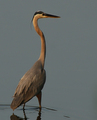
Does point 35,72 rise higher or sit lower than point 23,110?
higher

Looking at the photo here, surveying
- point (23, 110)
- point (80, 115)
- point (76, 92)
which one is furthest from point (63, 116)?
point (76, 92)

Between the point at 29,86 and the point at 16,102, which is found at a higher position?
the point at 29,86

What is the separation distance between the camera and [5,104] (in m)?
8.09

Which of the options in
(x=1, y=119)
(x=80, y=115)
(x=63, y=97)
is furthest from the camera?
(x=63, y=97)

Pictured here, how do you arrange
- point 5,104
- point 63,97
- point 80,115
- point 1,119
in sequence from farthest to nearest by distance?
point 63,97, point 5,104, point 80,115, point 1,119

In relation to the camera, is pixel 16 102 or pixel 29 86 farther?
pixel 29 86

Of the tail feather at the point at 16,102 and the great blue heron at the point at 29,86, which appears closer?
the tail feather at the point at 16,102

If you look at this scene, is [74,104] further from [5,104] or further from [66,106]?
[5,104]

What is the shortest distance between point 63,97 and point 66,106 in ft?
1.65

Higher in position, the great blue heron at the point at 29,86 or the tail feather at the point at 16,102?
the great blue heron at the point at 29,86

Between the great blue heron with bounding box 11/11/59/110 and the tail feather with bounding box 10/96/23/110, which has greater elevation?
the great blue heron with bounding box 11/11/59/110

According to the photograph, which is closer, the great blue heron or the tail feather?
the tail feather

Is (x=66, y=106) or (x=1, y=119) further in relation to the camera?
(x=66, y=106)

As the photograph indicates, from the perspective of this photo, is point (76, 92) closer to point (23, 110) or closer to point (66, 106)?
point (66, 106)
